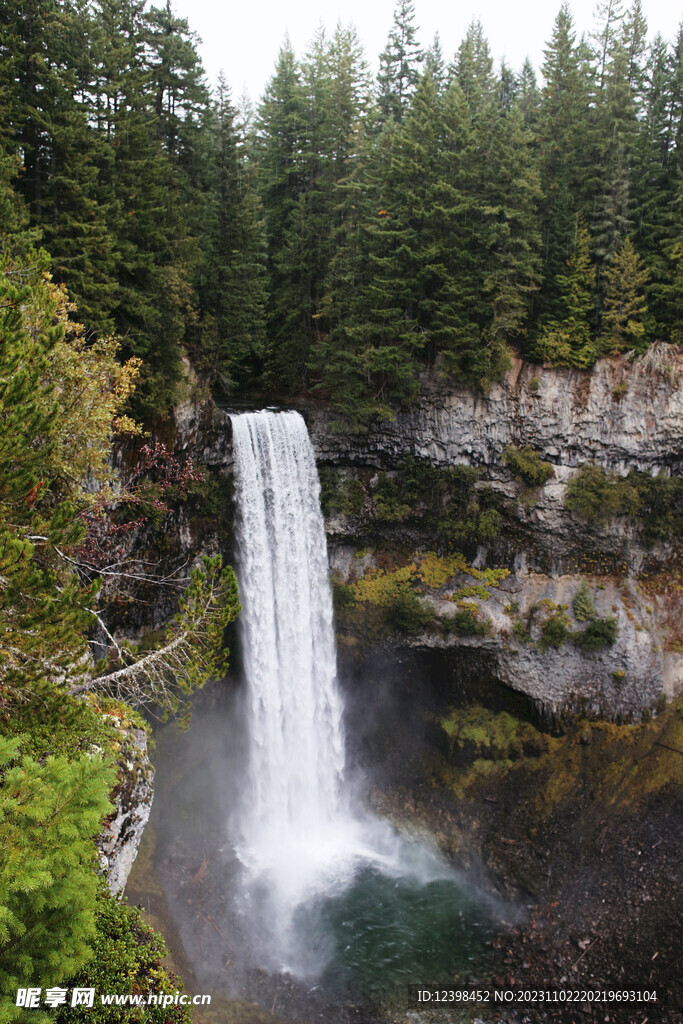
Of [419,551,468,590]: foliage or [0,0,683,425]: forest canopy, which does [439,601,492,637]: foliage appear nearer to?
[419,551,468,590]: foliage

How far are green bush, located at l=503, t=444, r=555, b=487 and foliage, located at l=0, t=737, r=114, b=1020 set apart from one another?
19924 millimetres

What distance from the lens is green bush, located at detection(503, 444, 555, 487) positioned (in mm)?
22922

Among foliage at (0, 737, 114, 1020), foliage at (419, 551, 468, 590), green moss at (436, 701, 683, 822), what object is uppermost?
foliage at (0, 737, 114, 1020)

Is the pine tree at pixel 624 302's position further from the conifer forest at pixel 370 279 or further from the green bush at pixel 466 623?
the green bush at pixel 466 623

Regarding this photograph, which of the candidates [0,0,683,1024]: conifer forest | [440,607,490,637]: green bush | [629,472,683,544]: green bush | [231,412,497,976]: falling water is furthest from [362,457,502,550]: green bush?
[629,472,683,544]: green bush

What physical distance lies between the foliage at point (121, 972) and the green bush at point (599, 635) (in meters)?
17.3

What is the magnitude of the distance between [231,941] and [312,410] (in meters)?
17.7

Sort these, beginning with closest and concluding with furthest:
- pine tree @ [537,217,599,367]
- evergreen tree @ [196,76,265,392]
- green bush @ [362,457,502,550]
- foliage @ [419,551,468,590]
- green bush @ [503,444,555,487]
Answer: evergreen tree @ [196,76,265,392]
green bush @ [503,444,555,487]
pine tree @ [537,217,599,367]
foliage @ [419,551,468,590]
green bush @ [362,457,502,550]

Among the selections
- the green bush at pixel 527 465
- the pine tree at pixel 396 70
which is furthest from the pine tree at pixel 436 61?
the green bush at pixel 527 465

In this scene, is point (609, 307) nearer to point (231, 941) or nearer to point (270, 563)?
point (270, 563)

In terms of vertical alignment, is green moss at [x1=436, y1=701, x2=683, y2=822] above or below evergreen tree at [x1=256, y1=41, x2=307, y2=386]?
below

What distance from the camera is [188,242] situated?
1977 centimetres

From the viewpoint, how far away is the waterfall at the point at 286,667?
1975 centimetres

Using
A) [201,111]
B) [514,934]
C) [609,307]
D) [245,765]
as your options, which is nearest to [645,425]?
[609,307]
